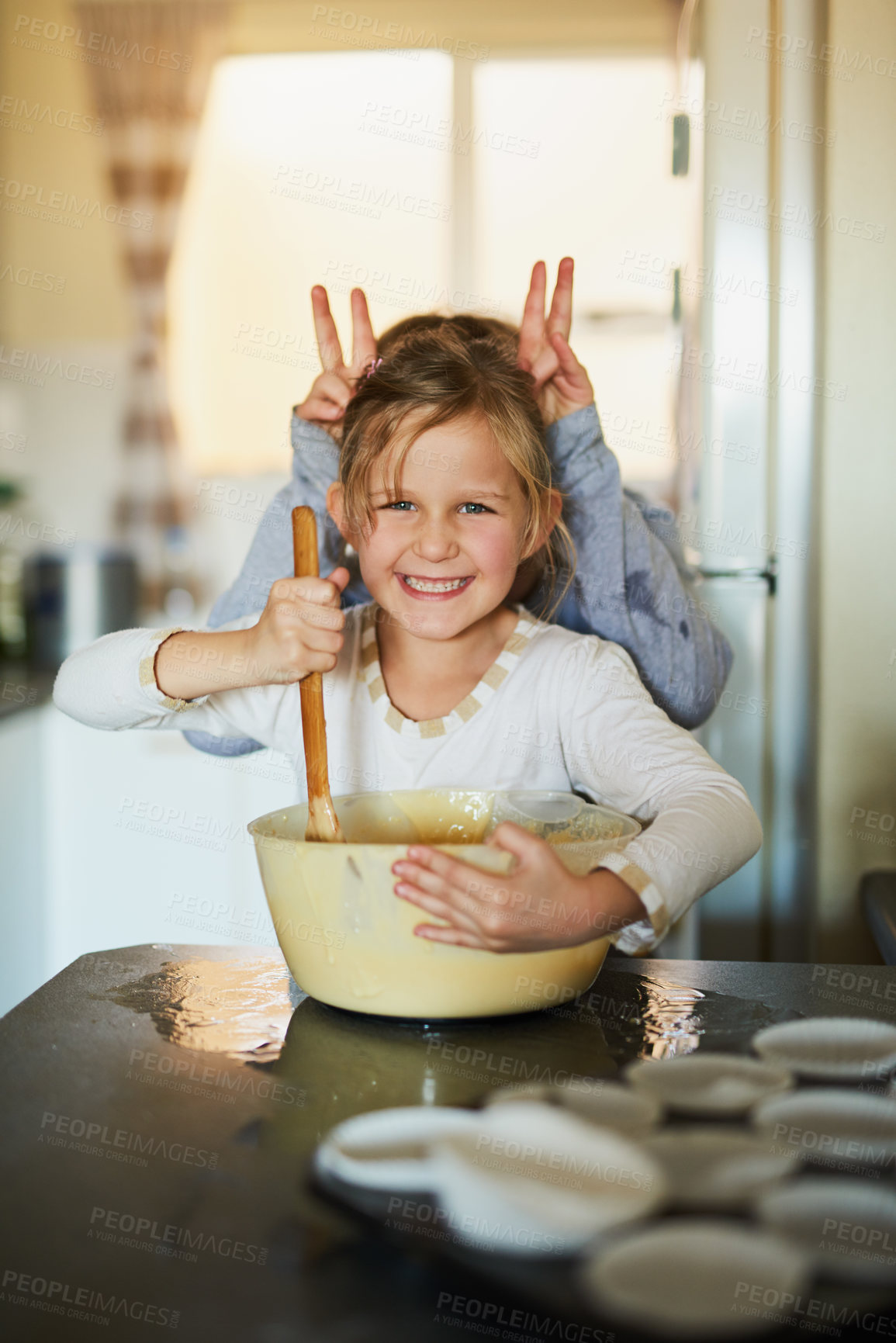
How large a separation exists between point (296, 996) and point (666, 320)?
2.29 m

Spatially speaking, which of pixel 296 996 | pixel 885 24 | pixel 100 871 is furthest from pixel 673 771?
pixel 100 871

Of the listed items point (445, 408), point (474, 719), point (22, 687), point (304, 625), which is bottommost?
point (22, 687)

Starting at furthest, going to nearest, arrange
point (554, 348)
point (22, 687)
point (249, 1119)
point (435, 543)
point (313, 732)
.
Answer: point (22, 687) < point (554, 348) < point (435, 543) < point (313, 732) < point (249, 1119)

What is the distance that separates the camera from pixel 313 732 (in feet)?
2.59

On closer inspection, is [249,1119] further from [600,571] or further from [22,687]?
[22,687]

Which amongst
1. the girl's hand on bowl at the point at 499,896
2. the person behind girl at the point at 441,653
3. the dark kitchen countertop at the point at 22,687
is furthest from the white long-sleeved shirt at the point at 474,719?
the dark kitchen countertop at the point at 22,687

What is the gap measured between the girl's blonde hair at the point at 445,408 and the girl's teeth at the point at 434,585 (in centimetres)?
7

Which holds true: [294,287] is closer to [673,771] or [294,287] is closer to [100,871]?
[100,871]

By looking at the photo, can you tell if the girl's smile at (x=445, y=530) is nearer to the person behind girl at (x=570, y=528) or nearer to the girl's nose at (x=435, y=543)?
the girl's nose at (x=435, y=543)

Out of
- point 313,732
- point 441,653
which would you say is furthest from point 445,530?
point 313,732

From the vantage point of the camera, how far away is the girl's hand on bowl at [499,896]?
59 centimetres

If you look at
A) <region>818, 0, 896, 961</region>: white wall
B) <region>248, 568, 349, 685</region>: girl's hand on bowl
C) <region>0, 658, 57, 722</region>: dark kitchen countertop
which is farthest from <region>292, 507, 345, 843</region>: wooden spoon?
<region>0, 658, 57, 722</region>: dark kitchen countertop

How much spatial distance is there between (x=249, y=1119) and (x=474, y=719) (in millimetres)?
576

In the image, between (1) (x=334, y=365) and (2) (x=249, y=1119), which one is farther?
(1) (x=334, y=365)
